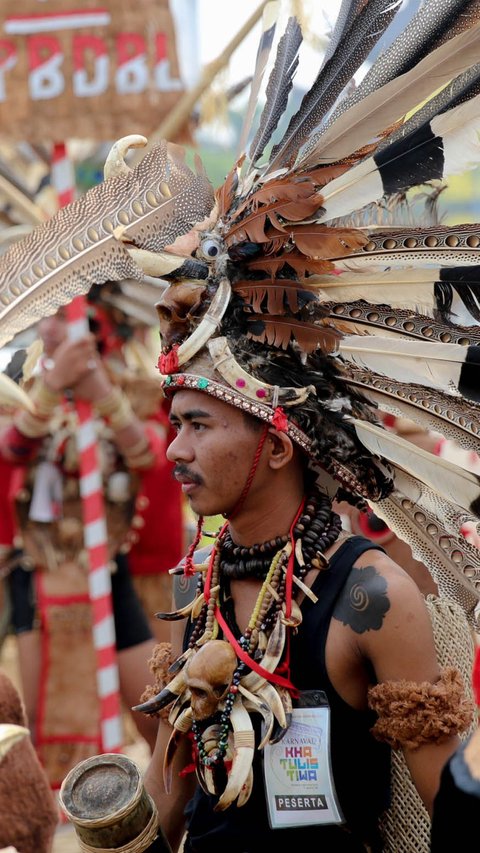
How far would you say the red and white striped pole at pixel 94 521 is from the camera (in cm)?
579

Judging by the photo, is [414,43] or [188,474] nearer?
[414,43]

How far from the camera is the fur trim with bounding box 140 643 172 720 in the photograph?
9.20 ft

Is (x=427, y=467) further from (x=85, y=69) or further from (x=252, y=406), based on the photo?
(x=85, y=69)

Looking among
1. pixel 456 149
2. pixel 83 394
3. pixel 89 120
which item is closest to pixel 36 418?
pixel 83 394

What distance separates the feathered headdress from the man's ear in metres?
0.03

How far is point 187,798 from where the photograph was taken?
2.83 meters

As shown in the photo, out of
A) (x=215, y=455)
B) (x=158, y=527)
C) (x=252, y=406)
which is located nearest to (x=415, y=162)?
(x=252, y=406)

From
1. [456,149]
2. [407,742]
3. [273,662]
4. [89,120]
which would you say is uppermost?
[89,120]

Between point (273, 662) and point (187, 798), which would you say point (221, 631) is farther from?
point (187, 798)

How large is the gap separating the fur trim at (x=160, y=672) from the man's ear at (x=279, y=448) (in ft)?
2.00

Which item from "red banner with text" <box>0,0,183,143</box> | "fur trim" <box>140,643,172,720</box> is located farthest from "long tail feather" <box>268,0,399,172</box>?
"red banner with text" <box>0,0,183,143</box>

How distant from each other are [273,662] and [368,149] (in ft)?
3.87

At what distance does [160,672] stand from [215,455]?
0.62 metres

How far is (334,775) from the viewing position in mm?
2424
